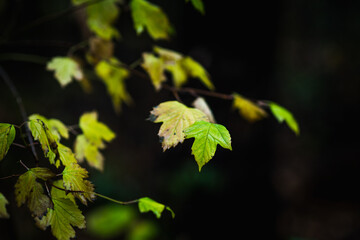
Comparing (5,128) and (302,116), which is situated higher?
(5,128)

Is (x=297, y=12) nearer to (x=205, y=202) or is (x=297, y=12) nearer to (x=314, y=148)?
(x=314, y=148)

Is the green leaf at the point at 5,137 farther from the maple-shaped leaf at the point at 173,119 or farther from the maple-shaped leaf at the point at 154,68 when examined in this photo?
the maple-shaped leaf at the point at 154,68

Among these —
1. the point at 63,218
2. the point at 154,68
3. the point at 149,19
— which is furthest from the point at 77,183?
the point at 149,19

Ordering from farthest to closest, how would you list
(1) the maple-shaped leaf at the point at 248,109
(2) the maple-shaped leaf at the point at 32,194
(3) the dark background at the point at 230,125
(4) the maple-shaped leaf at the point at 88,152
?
(3) the dark background at the point at 230,125 → (1) the maple-shaped leaf at the point at 248,109 → (4) the maple-shaped leaf at the point at 88,152 → (2) the maple-shaped leaf at the point at 32,194

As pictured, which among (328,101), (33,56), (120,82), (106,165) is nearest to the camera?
(120,82)

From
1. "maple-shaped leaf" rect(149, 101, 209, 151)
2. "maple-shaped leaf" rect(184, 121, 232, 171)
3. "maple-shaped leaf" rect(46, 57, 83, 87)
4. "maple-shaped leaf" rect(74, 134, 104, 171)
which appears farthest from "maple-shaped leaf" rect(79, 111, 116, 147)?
"maple-shaped leaf" rect(184, 121, 232, 171)

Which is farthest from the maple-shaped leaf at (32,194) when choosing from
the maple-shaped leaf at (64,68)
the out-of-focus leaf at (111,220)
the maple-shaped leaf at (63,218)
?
the out-of-focus leaf at (111,220)

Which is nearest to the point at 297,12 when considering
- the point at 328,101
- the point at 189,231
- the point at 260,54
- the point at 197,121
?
the point at 328,101
